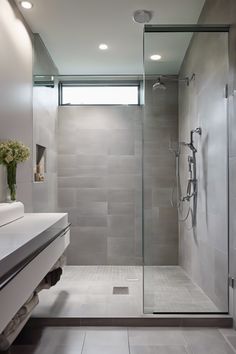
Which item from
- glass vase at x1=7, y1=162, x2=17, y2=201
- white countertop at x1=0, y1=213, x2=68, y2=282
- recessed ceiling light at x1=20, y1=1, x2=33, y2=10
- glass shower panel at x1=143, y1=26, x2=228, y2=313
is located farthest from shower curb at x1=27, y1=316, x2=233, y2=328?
recessed ceiling light at x1=20, y1=1, x2=33, y2=10

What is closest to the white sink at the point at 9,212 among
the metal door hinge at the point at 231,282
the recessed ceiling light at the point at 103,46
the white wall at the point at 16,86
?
the white wall at the point at 16,86

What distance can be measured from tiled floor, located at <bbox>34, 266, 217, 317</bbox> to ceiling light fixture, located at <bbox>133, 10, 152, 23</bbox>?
8.59 ft

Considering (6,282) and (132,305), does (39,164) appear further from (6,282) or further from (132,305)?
(6,282)

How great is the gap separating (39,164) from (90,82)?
1.69 meters

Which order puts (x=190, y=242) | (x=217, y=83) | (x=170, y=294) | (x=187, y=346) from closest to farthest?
(x=187, y=346), (x=217, y=83), (x=170, y=294), (x=190, y=242)

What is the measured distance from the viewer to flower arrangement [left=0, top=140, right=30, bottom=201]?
8.09 ft

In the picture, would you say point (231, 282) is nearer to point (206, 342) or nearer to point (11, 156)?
point (206, 342)

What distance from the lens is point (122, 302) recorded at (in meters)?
3.04

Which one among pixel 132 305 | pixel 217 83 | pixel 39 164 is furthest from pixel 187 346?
pixel 39 164

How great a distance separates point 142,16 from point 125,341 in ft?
9.67

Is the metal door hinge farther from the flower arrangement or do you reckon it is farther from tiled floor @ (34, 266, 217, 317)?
the flower arrangement

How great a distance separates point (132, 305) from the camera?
2951 millimetres

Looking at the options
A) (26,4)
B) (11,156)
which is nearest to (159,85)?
(26,4)

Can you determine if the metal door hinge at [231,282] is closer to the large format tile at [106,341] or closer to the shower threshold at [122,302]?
the shower threshold at [122,302]
